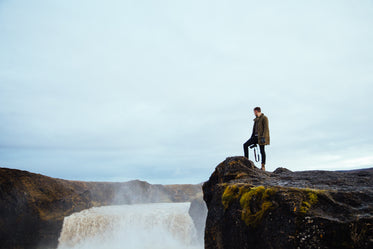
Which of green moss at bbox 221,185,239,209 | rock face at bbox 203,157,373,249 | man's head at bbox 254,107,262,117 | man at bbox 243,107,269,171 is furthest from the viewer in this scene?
man's head at bbox 254,107,262,117

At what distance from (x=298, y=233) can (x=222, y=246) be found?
84.7 inches

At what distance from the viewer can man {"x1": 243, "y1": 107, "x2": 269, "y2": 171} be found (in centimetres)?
964

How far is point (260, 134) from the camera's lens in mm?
9703

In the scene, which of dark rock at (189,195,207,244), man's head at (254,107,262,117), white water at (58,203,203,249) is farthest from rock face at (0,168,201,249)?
man's head at (254,107,262,117)

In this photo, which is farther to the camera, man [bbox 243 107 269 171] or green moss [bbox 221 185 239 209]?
man [bbox 243 107 269 171]

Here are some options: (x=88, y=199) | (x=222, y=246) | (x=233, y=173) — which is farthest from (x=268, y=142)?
(x=88, y=199)

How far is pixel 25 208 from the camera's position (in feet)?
50.2

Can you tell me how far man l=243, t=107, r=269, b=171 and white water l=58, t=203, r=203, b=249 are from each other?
10.1m

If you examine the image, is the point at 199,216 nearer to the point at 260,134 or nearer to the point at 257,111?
the point at 260,134

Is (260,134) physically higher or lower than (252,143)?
higher

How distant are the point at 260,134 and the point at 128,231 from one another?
40.8 ft

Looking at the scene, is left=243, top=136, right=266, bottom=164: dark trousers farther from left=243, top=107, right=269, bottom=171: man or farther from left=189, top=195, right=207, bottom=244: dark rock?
left=189, top=195, right=207, bottom=244: dark rock

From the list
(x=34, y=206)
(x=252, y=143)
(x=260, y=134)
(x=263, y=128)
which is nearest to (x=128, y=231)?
(x=34, y=206)

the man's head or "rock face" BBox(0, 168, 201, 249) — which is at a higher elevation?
the man's head
